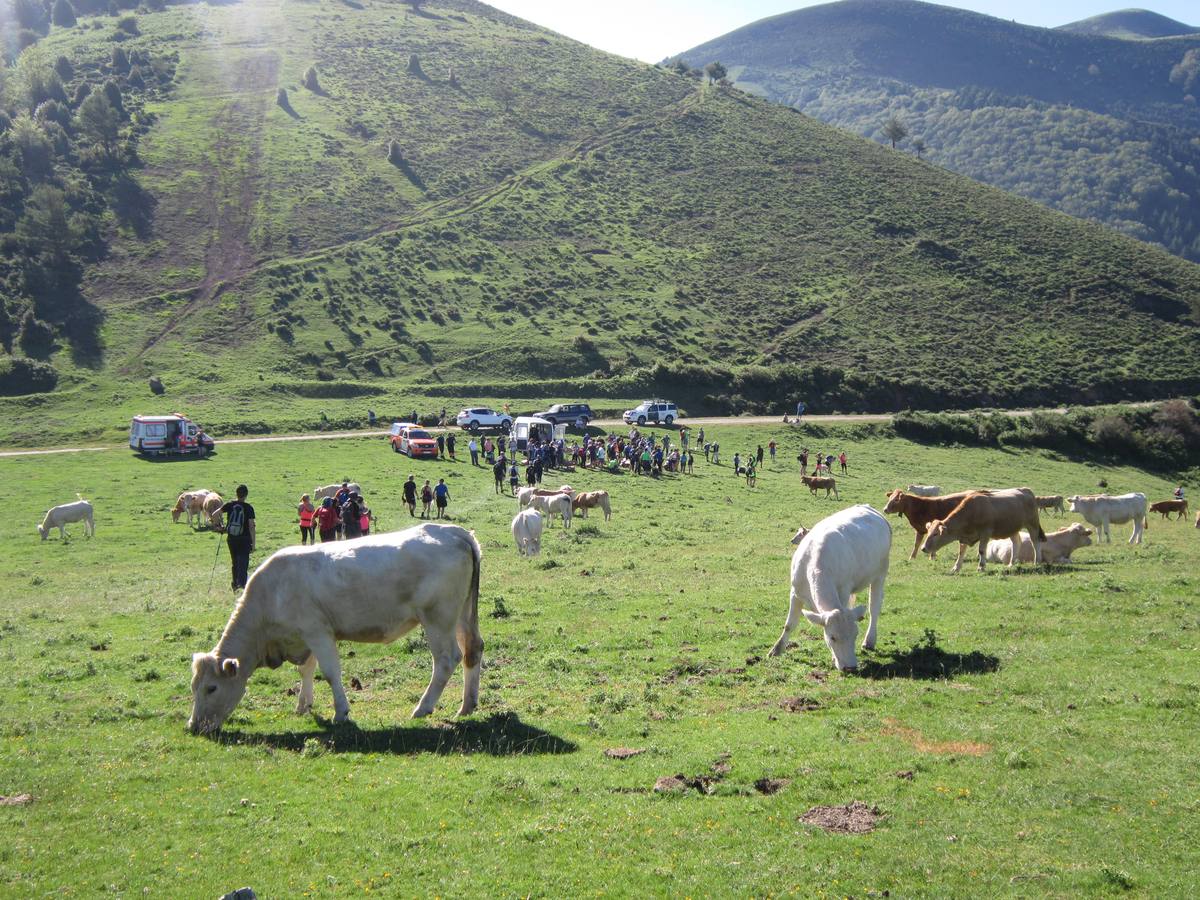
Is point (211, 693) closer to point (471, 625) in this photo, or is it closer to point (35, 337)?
point (471, 625)

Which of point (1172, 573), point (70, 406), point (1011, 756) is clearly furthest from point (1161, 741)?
point (70, 406)

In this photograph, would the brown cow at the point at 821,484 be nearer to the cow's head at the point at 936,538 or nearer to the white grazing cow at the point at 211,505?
the cow's head at the point at 936,538

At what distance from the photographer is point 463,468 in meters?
51.3

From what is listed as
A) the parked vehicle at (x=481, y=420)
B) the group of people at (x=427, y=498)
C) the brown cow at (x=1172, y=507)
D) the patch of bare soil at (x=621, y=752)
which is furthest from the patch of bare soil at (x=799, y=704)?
the parked vehicle at (x=481, y=420)

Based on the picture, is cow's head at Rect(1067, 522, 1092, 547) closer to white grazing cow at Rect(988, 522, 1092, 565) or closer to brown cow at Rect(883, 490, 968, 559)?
white grazing cow at Rect(988, 522, 1092, 565)

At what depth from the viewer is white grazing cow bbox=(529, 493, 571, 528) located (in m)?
36.2

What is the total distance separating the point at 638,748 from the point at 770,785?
1.93m

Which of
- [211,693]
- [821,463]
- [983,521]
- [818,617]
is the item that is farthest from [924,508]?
[821,463]

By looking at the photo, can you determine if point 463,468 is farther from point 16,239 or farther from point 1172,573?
point 16,239

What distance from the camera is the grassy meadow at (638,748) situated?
870 cm

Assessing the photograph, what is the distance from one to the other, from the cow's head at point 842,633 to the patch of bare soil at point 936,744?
2.59 meters

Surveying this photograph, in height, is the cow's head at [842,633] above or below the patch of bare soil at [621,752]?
above

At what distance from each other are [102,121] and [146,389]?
5375 cm

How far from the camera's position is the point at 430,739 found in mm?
12141
